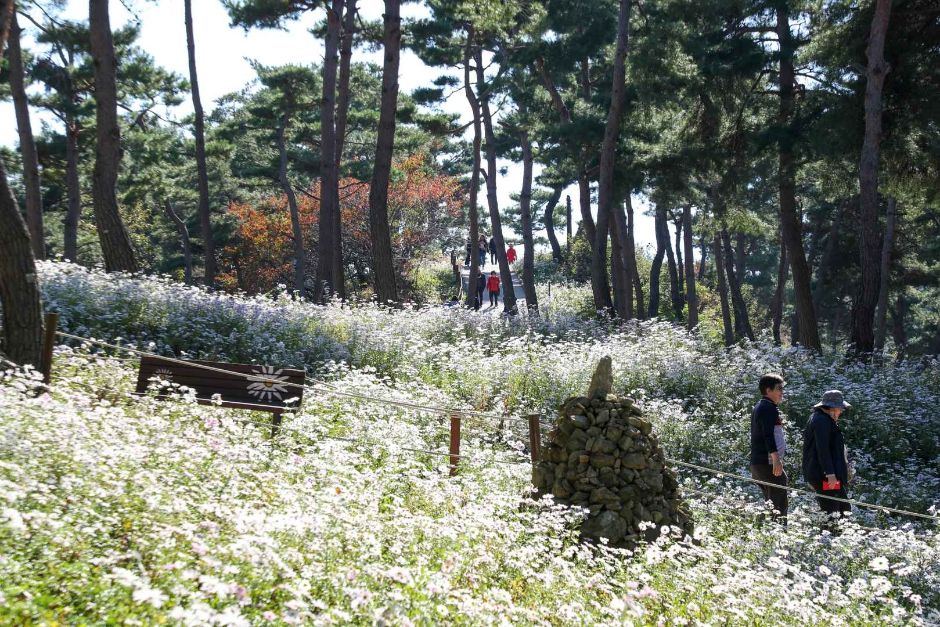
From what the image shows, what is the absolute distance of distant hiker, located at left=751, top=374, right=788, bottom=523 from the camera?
26.5 ft

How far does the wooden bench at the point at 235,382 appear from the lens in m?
7.76

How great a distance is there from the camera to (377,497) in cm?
543

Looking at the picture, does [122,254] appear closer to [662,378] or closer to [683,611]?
[662,378]

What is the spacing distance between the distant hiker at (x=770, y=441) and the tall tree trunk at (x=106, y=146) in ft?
35.7

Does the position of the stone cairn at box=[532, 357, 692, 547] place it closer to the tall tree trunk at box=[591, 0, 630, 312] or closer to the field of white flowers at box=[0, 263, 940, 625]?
the field of white flowers at box=[0, 263, 940, 625]

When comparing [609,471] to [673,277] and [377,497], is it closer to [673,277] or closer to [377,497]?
[377,497]

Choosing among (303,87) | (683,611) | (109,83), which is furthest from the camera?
(303,87)

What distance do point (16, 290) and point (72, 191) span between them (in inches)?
710

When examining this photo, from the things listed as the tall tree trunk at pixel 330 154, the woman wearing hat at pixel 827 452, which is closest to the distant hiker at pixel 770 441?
the woman wearing hat at pixel 827 452

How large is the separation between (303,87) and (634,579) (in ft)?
92.4

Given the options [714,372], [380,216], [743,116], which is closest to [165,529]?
[714,372]

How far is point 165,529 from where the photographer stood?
420 centimetres

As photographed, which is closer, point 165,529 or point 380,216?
point 165,529

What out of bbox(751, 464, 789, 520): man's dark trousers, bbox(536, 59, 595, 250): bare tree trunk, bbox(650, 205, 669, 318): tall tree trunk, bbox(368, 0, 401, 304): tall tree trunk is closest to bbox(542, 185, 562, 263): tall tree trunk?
bbox(650, 205, 669, 318): tall tree trunk
